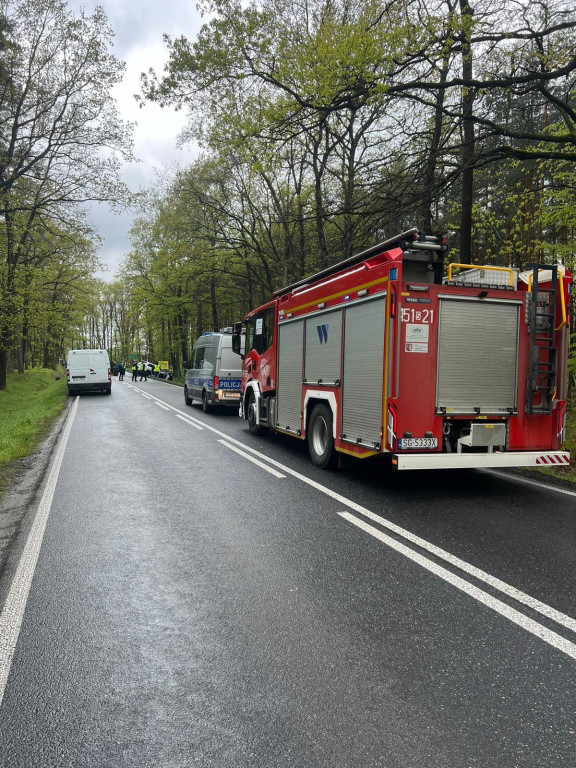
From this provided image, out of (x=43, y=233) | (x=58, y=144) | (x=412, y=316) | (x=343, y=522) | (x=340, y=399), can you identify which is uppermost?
(x=58, y=144)

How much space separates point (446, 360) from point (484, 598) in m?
3.46

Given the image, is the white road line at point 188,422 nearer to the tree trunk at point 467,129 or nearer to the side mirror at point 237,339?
the side mirror at point 237,339

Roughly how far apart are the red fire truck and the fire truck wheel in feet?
1.30

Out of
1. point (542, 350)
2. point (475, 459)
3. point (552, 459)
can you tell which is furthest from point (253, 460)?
point (542, 350)

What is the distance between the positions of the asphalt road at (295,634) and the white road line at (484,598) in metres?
0.01

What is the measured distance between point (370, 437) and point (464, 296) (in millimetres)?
2112

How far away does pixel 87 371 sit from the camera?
25.9m

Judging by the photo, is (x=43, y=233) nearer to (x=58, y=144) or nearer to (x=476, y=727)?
(x=58, y=144)

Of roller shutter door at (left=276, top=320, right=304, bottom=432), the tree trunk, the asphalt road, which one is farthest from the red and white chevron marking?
the tree trunk

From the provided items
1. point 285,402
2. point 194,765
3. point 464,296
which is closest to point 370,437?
point 464,296

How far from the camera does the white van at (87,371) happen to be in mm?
25797

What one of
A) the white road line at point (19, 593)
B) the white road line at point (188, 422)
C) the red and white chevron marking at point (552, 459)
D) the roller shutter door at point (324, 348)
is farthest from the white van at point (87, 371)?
the red and white chevron marking at point (552, 459)

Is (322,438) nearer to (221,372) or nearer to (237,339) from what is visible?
(237,339)

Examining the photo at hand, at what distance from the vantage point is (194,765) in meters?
2.18
